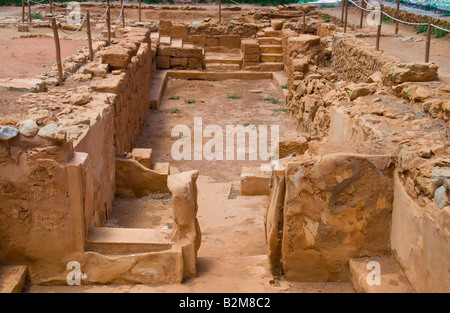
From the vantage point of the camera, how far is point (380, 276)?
3.95 meters

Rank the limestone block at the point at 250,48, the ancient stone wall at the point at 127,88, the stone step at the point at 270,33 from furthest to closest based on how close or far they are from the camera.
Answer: the stone step at the point at 270,33
the limestone block at the point at 250,48
the ancient stone wall at the point at 127,88

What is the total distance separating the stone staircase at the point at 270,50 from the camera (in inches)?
632

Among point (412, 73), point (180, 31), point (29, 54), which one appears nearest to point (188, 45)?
point (180, 31)

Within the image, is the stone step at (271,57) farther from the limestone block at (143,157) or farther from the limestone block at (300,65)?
the limestone block at (143,157)

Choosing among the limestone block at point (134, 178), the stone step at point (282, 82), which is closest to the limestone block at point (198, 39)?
the stone step at point (282, 82)

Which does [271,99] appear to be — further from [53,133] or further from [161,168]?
[53,133]

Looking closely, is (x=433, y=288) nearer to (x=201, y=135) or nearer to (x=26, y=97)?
(x=26, y=97)

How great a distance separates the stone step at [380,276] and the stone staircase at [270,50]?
40.7ft

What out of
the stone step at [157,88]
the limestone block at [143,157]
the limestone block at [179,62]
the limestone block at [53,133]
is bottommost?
the limestone block at [143,157]

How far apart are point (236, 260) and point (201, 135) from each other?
6.04 m

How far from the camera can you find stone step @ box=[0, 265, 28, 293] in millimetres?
3968

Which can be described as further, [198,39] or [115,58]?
[198,39]

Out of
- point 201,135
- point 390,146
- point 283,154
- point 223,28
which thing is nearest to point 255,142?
point 201,135

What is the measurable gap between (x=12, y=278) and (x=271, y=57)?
1336cm
